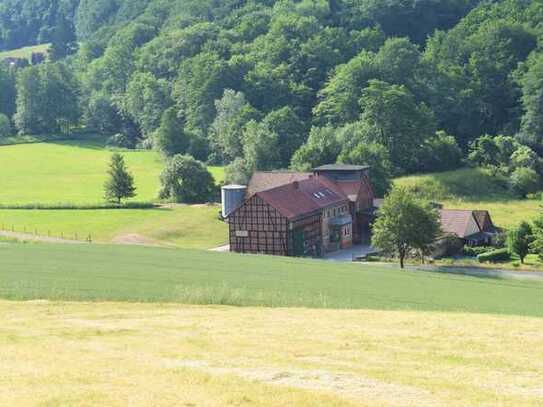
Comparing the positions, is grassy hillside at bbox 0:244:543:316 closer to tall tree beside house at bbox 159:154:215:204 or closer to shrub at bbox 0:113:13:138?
tall tree beside house at bbox 159:154:215:204

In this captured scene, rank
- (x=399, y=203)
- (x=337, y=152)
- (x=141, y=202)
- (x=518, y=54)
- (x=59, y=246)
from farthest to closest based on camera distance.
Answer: (x=518, y=54) → (x=337, y=152) → (x=141, y=202) → (x=399, y=203) → (x=59, y=246)

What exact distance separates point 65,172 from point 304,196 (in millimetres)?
43874

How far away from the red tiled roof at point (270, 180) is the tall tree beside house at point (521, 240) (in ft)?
66.5

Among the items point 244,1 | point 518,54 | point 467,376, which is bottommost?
point 467,376

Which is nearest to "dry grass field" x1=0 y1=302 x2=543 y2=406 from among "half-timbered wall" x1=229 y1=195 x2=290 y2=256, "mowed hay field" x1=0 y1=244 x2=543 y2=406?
"mowed hay field" x1=0 y1=244 x2=543 y2=406

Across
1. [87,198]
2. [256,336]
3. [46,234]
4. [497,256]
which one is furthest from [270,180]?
[256,336]

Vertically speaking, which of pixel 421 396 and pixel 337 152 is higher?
pixel 337 152

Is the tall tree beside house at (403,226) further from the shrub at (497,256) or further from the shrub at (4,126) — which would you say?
the shrub at (4,126)

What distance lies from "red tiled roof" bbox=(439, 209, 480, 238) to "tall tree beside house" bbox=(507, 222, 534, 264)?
6.40m

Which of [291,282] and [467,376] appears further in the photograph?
[291,282]

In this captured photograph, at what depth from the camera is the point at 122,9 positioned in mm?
195875

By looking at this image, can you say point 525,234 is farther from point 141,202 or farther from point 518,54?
point 518,54

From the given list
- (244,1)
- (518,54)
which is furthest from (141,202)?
(244,1)

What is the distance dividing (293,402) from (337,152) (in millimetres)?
72268
